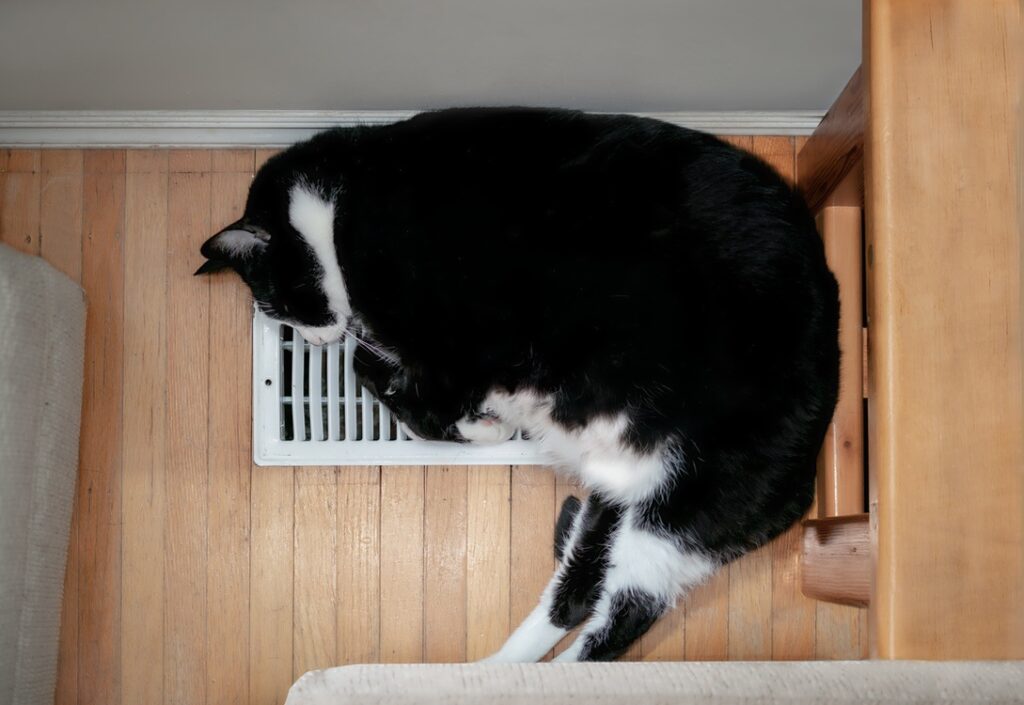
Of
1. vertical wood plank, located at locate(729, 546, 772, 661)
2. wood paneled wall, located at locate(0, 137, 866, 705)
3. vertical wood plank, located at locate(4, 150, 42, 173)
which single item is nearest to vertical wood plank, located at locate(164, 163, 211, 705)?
wood paneled wall, located at locate(0, 137, 866, 705)

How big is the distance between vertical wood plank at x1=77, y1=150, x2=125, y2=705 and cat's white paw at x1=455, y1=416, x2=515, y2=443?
2.17ft

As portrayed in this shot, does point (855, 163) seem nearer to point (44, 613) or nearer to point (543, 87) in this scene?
point (543, 87)

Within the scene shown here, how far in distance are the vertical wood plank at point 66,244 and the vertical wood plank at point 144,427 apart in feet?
0.28

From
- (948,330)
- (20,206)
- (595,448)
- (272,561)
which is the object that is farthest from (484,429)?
(20,206)

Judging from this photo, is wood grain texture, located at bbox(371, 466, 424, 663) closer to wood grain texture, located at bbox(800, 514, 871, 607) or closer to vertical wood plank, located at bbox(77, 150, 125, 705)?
vertical wood plank, located at bbox(77, 150, 125, 705)

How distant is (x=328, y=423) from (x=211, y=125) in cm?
56

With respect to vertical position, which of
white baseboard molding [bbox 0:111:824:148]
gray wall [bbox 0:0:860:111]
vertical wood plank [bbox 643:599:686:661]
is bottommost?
vertical wood plank [bbox 643:599:686:661]

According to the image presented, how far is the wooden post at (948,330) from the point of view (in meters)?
0.87

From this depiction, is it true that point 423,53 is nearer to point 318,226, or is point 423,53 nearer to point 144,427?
point 318,226

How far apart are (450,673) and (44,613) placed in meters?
0.89

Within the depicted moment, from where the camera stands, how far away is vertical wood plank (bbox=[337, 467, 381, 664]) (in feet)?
4.80

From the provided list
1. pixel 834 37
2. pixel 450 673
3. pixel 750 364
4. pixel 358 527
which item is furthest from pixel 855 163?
pixel 358 527

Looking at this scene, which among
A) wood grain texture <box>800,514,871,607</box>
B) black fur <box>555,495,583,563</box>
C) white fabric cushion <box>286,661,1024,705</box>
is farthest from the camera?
black fur <box>555,495,583,563</box>

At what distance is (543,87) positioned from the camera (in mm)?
1279
